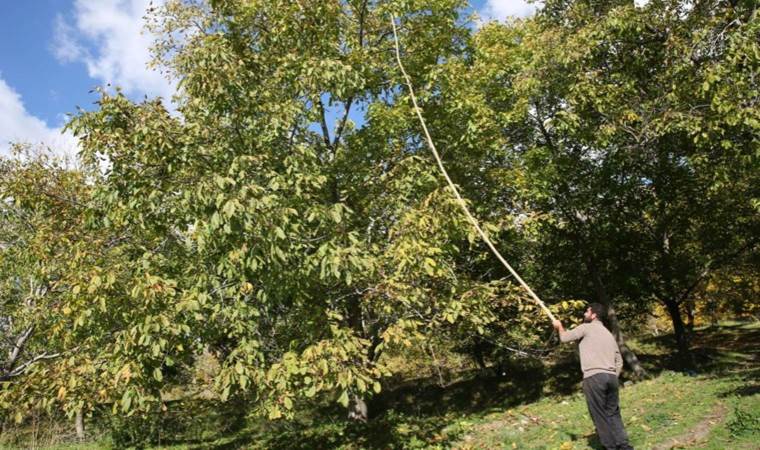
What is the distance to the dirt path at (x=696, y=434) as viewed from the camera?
302 inches

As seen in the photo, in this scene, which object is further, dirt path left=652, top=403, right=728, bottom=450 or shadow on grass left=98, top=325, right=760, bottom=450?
shadow on grass left=98, top=325, right=760, bottom=450

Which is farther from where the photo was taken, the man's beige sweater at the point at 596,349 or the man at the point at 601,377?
the man's beige sweater at the point at 596,349

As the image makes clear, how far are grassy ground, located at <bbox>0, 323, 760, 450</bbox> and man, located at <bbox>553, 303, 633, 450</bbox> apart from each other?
1114mm

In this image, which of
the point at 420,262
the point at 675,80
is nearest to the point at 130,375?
the point at 420,262

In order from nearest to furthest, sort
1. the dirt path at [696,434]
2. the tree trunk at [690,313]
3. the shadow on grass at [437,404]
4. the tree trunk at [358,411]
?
1. the dirt path at [696,434]
2. the shadow on grass at [437,404]
3. the tree trunk at [358,411]
4. the tree trunk at [690,313]

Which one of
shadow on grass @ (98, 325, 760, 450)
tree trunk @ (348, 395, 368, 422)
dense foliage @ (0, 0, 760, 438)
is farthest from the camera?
tree trunk @ (348, 395, 368, 422)

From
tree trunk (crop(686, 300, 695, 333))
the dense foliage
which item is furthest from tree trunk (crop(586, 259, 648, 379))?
tree trunk (crop(686, 300, 695, 333))

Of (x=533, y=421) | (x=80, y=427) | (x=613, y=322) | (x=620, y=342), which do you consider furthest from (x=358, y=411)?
(x=80, y=427)

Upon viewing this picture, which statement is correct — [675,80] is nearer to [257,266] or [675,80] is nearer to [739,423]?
[739,423]

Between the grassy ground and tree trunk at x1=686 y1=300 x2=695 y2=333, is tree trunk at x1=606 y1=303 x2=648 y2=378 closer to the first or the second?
the grassy ground

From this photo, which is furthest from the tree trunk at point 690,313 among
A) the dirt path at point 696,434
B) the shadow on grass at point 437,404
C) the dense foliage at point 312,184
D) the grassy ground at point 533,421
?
the dirt path at point 696,434

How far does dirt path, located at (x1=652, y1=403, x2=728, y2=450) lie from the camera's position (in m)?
7.66

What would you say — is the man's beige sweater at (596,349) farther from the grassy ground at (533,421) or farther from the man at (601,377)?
the grassy ground at (533,421)

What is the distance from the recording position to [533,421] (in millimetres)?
11922
